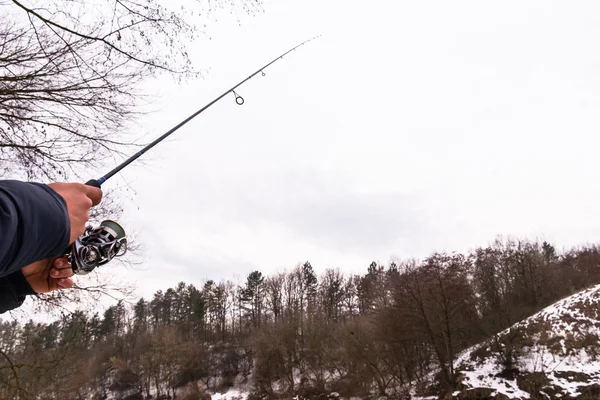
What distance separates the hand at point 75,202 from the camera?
121cm

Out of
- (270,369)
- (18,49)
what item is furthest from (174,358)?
(18,49)

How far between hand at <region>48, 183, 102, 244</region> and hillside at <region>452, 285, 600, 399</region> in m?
21.7

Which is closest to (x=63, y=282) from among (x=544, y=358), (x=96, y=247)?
(x=96, y=247)

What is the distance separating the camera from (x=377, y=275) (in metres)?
49.3

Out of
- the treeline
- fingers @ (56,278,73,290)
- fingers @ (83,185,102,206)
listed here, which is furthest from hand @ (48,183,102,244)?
the treeline

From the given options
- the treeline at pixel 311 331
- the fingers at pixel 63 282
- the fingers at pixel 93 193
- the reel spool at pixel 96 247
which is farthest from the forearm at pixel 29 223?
the treeline at pixel 311 331

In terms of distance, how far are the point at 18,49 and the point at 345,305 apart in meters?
50.5

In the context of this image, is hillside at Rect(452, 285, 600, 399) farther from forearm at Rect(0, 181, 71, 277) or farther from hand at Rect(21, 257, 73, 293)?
forearm at Rect(0, 181, 71, 277)

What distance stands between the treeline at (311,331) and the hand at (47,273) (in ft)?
17.3

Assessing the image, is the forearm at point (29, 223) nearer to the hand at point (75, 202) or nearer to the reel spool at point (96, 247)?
the hand at point (75, 202)

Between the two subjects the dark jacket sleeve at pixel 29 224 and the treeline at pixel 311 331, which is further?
the treeline at pixel 311 331

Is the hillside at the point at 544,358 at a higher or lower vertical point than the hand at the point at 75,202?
lower

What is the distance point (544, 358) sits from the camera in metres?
19.8

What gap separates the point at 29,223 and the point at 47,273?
A: 0.65m
